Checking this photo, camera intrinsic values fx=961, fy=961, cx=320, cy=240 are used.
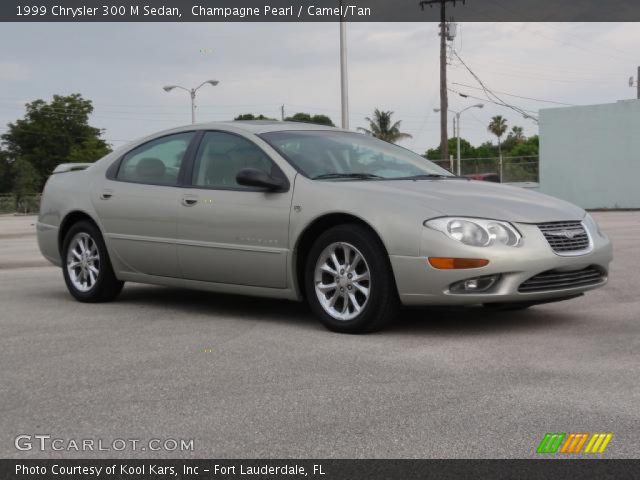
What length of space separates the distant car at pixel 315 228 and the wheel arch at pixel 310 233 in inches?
0.4

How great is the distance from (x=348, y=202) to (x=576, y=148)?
32214mm

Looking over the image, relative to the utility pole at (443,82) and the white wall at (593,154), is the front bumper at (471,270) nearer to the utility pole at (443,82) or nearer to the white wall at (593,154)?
the white wall at (593,154)

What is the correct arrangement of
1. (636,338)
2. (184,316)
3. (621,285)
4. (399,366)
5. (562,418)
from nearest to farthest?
1. (562,418)
2. (399,366)
3. (636,338)
4. (184,316)
5. (621,285)

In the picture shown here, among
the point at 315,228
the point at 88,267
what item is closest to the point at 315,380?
the point at 315,228

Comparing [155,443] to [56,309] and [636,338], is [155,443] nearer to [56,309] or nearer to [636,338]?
[636,338]

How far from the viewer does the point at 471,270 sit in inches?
235

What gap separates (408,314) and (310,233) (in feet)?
3.66

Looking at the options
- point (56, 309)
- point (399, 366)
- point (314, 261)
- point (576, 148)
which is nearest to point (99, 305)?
point (56, 309)

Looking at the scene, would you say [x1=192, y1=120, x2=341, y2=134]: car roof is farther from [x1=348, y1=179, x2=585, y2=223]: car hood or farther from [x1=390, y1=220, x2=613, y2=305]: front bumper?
[x1=390, y1=220, x2=613, y2=305]: front bumper

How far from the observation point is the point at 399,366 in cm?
523

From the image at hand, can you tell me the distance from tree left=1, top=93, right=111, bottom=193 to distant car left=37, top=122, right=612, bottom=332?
8428 centimetres

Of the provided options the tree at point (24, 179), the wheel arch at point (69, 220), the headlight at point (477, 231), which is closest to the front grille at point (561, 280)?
the headlight at point (477, 231)

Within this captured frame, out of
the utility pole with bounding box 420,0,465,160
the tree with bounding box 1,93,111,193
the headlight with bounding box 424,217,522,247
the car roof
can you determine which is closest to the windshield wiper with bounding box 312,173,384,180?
the car roof

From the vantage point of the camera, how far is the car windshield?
22.7 feet
